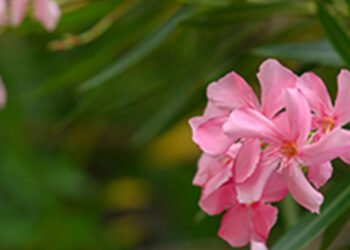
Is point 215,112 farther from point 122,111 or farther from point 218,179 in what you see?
point 122,111

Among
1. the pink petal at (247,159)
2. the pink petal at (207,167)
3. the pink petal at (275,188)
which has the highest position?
the pink petal at (207,167)

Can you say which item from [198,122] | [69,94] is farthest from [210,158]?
[69,94]

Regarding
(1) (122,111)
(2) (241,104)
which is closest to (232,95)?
(2) (241,104)

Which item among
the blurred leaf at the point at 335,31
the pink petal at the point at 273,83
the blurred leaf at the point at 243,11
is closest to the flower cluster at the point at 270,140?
the pink petal at the point at 273,83

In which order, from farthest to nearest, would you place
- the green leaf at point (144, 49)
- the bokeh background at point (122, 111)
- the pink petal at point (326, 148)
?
the bokeh background at point (122, 111)
the green leaf at point (144, 49)
the pink petal at point (326, 148)

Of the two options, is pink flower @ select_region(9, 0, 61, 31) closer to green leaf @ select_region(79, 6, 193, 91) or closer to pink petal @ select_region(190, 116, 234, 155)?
green leaf @ select_region(79, 6, 193, 91)

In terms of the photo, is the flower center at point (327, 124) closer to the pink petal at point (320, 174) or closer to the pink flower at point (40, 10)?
the pink petal at point (320, 174)

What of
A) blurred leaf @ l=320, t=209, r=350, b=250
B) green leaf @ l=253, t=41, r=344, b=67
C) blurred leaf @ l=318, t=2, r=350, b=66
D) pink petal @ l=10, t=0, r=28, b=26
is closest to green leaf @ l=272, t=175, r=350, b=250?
blurred leaf @ l=320, t=209, r=350, b=250

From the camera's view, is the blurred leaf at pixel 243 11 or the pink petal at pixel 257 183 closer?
the pink petal at pixel 257 183
